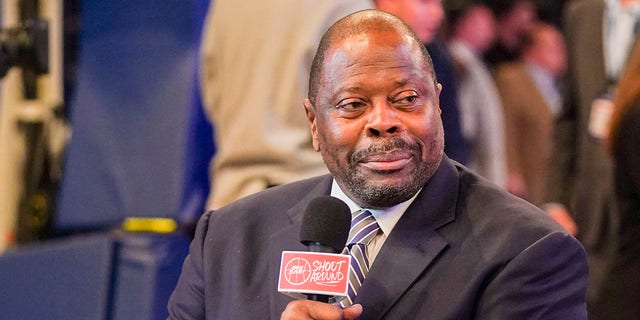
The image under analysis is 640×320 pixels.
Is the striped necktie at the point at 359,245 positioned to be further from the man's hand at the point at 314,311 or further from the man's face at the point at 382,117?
the man's hand at the point at 314,311

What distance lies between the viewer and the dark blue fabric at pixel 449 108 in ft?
13.6

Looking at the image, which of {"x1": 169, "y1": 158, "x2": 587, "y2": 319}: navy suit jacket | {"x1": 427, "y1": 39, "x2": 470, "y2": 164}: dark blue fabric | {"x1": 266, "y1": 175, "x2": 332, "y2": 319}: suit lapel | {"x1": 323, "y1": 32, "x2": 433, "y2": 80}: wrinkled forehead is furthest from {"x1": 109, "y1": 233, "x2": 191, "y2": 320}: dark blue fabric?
{"x1": 323, "y1": 32, "x2": 433, "y2": 80}: wrinkled forehead

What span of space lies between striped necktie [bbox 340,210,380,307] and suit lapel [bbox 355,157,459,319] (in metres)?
0.03

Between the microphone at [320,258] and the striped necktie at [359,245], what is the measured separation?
0.66 ft

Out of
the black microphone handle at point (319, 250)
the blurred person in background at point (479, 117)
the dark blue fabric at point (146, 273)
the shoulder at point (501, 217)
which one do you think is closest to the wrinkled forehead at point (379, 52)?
the shoulder at point (501, 217)

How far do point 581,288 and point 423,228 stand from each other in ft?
1.19

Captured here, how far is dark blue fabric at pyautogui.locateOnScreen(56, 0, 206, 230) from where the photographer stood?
465cm

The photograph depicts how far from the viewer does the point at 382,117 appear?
2574 millimetres

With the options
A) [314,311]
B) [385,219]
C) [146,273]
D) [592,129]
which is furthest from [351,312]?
[592,129]

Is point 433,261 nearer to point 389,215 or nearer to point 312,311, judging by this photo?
point 389,215

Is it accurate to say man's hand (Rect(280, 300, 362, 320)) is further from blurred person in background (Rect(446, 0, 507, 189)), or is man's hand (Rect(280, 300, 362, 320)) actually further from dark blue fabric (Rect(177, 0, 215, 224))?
blurred person in background (Rect(446, 0, 507, 189))

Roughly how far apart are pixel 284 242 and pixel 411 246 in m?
0.32

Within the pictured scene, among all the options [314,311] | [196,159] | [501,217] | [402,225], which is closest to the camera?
[314,311]

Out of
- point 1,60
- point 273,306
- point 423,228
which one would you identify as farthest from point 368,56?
point 1,60
